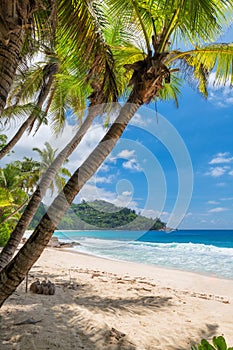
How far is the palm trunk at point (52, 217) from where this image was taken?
293cm

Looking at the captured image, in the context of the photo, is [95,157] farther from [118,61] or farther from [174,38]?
[118,61]

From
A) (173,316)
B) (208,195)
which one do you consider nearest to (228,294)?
(173,316)

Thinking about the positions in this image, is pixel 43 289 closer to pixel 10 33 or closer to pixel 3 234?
pixel 10 33

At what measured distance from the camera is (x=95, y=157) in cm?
359

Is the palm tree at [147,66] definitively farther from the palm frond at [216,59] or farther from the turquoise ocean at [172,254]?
the turquoise ocean at [172,254]

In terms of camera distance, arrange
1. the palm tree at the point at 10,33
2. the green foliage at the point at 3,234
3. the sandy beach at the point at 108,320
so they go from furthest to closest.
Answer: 1. the green foliage at the point at 3,234
2. the sandy beach at the point at 108,320
3. the palm tree at the point at 10,33

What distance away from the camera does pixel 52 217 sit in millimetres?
3084

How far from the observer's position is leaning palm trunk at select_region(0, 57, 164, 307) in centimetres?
293

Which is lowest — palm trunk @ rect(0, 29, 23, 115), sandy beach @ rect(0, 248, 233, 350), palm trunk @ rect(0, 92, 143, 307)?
sandy beach @ rect(0, 248, 233, 350)

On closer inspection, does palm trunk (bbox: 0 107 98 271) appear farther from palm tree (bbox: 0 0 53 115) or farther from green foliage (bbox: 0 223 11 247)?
green foliage (bbox: 0 223 11 247)

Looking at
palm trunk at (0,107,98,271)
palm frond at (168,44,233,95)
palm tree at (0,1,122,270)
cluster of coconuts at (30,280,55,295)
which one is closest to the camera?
palm tree at (0,1,122,270)

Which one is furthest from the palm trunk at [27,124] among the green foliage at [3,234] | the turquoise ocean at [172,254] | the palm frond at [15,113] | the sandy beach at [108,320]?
the green foliage at [3,234]

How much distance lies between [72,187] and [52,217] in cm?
38

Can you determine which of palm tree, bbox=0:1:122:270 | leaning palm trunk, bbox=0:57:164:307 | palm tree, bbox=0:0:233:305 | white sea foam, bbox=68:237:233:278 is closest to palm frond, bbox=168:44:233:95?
palm tree, bbox=0:0:233:305
